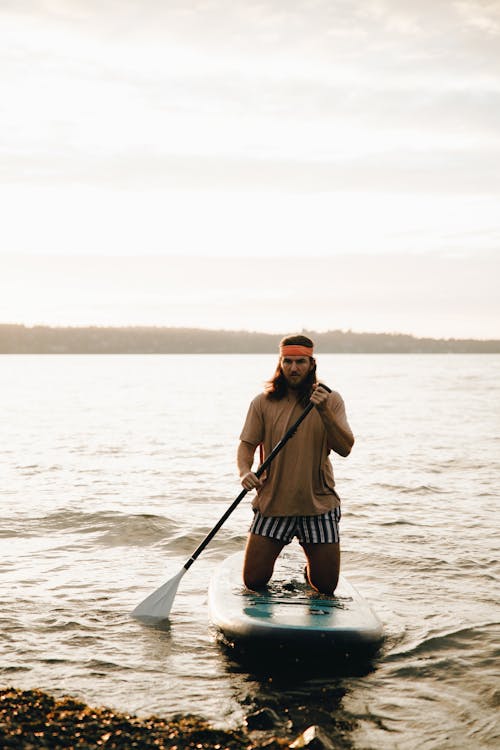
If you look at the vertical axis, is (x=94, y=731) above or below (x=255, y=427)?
below

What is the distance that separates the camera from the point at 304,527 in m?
6.80

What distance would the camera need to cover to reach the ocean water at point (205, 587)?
582 centimetres

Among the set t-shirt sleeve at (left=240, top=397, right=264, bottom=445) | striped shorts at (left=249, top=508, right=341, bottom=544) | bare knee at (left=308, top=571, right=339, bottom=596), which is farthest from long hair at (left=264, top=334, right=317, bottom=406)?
bare knee at (left=308, top=571, right=339, bottom=596)

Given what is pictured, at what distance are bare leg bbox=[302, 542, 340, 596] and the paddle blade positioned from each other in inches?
53.6

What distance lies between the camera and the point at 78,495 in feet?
49.4

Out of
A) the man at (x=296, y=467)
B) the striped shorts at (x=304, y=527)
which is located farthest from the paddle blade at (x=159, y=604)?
the striped shorts at (x=304, y=527)

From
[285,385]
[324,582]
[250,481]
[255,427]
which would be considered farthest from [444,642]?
[285,385]

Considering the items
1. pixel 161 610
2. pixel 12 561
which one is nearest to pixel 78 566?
pixel 12 561

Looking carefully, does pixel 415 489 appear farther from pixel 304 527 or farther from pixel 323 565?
pixel 304 527

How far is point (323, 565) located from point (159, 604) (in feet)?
5.82

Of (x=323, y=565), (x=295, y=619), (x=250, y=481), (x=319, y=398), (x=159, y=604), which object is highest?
(x=319, y=398)

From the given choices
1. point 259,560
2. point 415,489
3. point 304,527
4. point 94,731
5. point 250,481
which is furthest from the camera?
point 415,489

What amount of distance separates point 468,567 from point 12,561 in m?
5.52

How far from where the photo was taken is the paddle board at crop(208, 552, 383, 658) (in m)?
6.21
